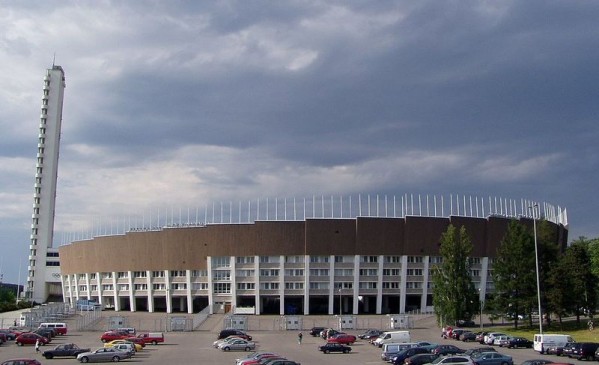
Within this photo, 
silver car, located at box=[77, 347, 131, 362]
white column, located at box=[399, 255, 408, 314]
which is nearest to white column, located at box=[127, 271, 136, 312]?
white column, located at box=[399, 255, 408, 314]

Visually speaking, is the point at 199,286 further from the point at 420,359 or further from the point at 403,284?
the point at 420,359

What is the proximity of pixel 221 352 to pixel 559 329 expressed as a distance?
4044 cm

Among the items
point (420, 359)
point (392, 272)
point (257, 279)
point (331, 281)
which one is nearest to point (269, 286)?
point (257, 279)

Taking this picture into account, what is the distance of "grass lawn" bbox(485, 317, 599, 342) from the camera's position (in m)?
66.1

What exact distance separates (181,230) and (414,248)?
134 feet

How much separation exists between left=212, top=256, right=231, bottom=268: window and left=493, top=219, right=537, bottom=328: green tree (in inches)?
1978

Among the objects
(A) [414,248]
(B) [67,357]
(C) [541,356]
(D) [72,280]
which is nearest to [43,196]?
(D) [72,280]

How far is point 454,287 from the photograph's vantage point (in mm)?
78938

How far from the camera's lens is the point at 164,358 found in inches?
1890

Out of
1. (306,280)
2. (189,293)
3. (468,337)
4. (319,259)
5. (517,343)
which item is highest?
(319,259)

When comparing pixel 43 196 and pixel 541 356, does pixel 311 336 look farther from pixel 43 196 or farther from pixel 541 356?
pixel 43 196

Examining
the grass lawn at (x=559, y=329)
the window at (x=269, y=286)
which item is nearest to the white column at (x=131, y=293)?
the window at (x=269, y=286)

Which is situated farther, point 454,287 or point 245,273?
point 245,273

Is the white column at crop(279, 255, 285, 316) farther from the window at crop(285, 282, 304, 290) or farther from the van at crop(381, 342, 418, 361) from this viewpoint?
the van at crop(381, 342, 418, 361)
